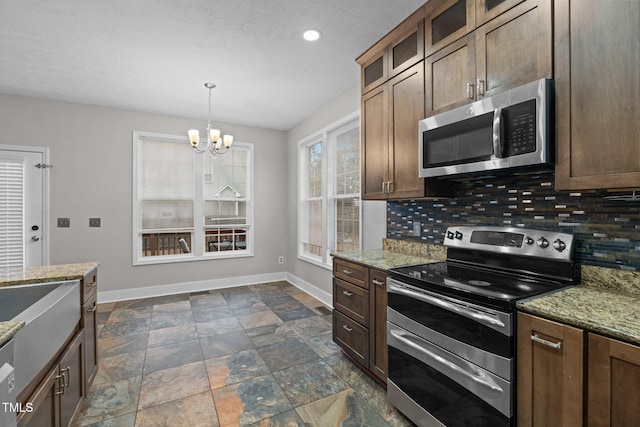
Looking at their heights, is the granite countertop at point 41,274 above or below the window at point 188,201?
below

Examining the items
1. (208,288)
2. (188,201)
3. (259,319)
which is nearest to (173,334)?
(259,319)

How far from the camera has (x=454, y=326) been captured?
154 centimetres

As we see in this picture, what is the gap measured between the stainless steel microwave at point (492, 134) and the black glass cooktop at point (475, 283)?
1.99ft

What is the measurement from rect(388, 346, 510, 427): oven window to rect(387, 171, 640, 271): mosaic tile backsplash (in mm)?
929

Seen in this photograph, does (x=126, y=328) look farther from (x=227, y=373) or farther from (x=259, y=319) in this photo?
(x=227, y=373)

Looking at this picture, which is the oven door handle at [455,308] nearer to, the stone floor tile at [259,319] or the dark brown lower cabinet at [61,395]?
the dark brown lower cabinet at [61,395]

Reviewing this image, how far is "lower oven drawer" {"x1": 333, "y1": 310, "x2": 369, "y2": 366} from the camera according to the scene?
7.62 ft

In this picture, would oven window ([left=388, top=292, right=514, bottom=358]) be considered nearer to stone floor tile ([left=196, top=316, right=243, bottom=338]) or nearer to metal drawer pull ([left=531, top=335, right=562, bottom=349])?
metal drawer pull ([left=531, top=335, right=562, bottom=349])

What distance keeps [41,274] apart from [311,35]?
254 centimetres

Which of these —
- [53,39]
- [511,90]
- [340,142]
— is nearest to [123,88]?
[53,39]

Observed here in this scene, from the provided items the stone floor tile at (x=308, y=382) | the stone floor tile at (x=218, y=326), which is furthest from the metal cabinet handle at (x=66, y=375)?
the stone floor tile at (x=218, y=326)

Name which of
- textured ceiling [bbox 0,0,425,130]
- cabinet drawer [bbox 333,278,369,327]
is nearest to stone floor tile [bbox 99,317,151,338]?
cabinet drawer [bbox 333,278,369,327]

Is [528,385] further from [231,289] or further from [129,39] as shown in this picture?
[231,289]

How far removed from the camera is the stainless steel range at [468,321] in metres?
1.36
